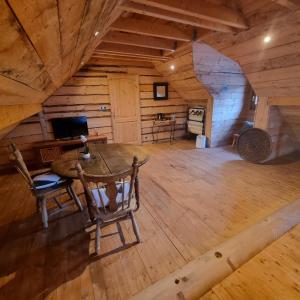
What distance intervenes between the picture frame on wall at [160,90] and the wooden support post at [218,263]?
14.3 ft

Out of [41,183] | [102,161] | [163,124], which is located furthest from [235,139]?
[41,183]

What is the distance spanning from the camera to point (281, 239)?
71.6 inches

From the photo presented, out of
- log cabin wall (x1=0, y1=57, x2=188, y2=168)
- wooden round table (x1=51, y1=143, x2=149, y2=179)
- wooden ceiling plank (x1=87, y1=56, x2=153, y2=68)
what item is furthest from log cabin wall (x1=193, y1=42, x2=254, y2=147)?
wooden round table (x1=51, y1=143, x2=149, y2=179)

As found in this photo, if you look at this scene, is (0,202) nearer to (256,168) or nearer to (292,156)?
(256,168)

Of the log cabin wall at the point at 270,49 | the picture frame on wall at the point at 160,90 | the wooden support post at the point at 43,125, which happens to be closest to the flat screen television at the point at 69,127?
the wooden support post at the point at 43,125

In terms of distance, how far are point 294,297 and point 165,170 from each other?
2.57 meters

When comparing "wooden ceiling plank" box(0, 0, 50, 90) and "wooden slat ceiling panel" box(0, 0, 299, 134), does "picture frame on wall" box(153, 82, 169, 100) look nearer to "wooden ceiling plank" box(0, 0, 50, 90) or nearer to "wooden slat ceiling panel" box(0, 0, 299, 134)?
"wooden slat ceiling panel" box(0, 0, 299, 134)

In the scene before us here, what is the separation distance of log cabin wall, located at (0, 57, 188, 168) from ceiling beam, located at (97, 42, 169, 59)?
1.04 meters

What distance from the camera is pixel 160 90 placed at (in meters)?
5.45

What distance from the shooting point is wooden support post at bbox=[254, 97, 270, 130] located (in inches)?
139

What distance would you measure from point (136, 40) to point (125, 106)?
7.07 ft

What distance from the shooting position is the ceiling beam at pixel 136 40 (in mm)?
2920

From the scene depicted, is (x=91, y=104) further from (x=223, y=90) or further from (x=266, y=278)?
(x=266, y=278)

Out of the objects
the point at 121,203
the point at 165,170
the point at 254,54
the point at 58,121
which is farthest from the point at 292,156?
the point at 58,121
